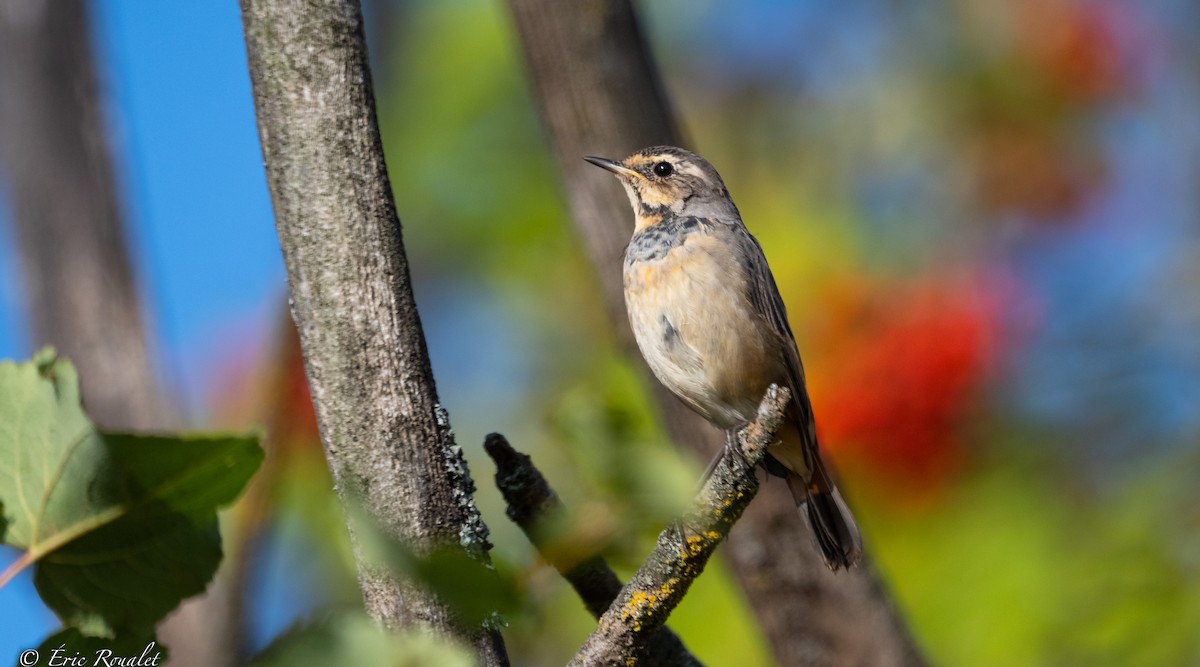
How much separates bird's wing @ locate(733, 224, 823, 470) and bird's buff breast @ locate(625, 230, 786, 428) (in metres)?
0.06

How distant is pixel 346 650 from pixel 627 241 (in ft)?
12.1

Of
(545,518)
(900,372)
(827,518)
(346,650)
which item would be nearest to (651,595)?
(545,518)

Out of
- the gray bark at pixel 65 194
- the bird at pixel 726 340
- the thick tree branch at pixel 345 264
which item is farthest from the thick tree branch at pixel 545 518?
the gray bark at pixel 65 194

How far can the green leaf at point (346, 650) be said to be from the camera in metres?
0.82

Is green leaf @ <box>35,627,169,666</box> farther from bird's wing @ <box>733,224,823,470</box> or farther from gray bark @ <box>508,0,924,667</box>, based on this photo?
gray bark @ <box>508,0,924,667</box>

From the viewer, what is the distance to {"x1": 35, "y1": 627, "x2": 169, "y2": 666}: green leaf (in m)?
1.10

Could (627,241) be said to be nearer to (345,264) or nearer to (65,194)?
(65,194)

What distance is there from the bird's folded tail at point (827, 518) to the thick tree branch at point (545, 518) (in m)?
1.42

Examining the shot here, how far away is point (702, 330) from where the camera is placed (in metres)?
3.91

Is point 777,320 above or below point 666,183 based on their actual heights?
below

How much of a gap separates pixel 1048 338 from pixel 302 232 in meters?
4.74

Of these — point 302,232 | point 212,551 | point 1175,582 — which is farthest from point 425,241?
point 212,551

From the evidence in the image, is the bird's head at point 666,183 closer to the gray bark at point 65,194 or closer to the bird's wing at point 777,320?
the bird's wing at point 777,320

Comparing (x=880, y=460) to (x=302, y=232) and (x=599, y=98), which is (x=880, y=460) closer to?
(x=599, y=98)
